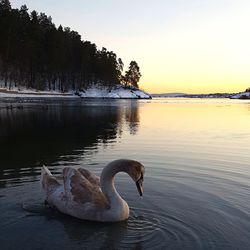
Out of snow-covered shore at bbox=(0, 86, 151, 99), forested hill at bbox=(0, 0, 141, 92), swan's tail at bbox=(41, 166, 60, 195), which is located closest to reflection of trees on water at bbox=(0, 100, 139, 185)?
swan's tail at bbox=(41, 166, 60, 195)

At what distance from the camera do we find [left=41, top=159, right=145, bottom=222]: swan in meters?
8.46

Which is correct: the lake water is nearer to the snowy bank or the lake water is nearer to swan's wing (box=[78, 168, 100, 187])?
swan's wing (box=[78, 168, 100, 187])

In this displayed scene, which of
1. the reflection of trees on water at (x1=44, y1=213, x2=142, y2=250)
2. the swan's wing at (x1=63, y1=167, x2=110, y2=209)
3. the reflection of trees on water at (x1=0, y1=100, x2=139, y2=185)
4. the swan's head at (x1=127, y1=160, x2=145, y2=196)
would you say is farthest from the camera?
the reflection of trees on water at (x1=0, y1=100, x2=139, y2=185)

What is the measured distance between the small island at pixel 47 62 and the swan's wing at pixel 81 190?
75.5 m

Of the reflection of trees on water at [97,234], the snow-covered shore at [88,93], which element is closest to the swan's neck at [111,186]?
the reflection of trees on water at [97,234]

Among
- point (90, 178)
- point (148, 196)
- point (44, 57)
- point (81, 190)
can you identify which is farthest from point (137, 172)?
point (44, 57)

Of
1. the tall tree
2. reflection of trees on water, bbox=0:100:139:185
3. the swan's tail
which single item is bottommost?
reflection of trees on water, bbox=0:100:139:185

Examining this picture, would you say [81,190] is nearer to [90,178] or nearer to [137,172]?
[90,178]

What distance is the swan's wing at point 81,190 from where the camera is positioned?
8812 millimetres

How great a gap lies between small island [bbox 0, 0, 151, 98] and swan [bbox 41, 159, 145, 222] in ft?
248

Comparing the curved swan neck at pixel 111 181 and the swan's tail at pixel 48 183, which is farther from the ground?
the curved swan neck at pixel 111 181

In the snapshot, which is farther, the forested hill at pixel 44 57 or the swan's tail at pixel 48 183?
the forested hill at pixel 44 57

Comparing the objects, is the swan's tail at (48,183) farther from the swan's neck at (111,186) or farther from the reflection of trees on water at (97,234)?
the swan's neck at (111,186)

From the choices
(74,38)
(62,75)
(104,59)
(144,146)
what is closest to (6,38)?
(62,75)
